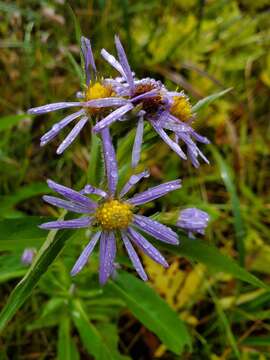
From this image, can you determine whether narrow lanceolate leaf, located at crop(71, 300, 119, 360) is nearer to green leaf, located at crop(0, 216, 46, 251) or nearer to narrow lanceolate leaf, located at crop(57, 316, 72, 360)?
narrow lanceolate leaf, located at crop(57, 316, 72, 360)

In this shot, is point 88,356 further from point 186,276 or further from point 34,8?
point 34,8

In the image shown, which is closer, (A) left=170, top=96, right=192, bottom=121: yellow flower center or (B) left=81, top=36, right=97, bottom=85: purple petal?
(B) left=81, top=36, right=97, bottom=85: purple petal

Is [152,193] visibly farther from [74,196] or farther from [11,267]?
[11,267]

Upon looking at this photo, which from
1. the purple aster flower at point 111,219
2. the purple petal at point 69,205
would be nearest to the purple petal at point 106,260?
the purple aster flower at point 111,219

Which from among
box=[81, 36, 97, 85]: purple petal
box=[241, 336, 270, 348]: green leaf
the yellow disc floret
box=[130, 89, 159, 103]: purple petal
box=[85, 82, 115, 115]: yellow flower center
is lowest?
box=[241, 336, 270, 348]: green leaf

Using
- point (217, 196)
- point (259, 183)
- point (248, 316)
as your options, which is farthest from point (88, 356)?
point (259, 183)

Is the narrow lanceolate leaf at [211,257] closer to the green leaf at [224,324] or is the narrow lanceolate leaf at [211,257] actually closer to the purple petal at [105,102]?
the purple petal at [105,102]

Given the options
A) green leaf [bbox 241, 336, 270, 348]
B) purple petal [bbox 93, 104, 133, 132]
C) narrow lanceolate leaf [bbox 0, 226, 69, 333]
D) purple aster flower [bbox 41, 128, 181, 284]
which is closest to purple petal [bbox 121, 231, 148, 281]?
purple aster flower [bbox 41, 128, 181, 284]

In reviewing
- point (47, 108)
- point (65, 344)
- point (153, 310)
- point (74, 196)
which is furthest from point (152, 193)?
point (65, 344)
